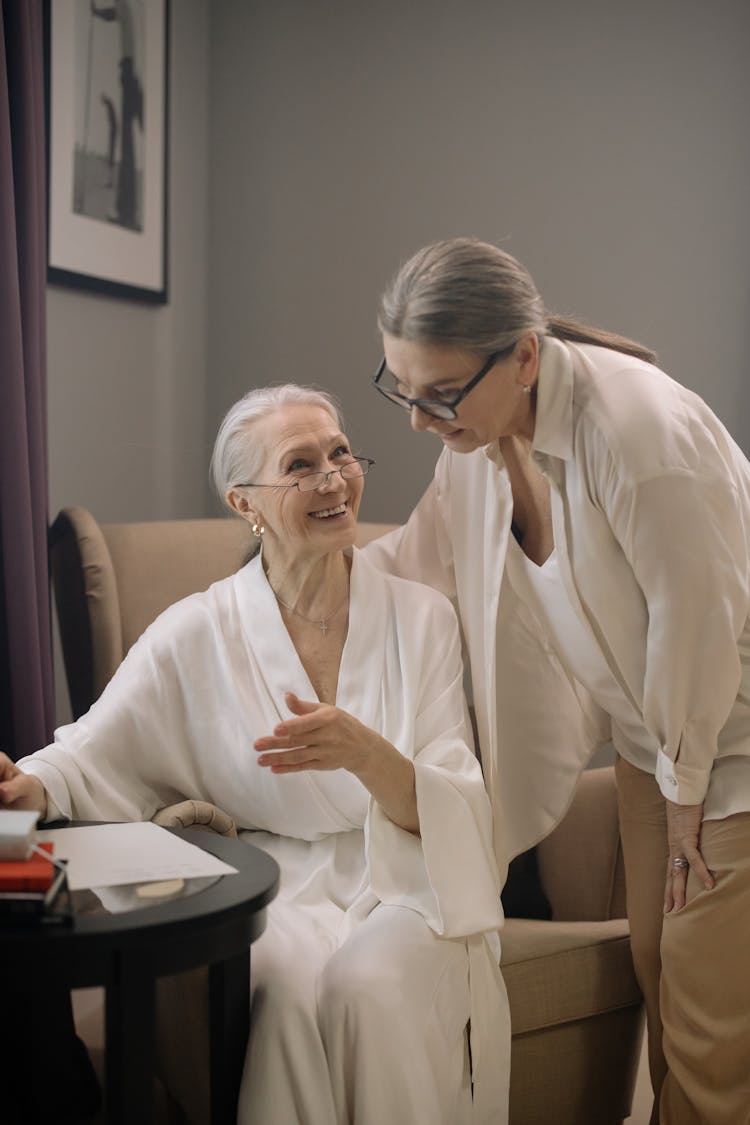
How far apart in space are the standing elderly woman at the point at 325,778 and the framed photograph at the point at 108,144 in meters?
1.00

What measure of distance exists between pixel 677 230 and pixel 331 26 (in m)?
1.11

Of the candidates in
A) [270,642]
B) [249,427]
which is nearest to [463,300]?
[249,427]

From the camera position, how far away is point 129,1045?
4.38ft

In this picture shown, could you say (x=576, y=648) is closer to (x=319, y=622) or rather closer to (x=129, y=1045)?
(x=319, y=622)

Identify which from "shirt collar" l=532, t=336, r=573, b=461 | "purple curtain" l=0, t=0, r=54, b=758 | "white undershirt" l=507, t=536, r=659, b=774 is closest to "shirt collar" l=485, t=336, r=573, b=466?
"shirt collar" l=532, t=336, r=573, b=461

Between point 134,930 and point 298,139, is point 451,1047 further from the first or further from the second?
point 298,139

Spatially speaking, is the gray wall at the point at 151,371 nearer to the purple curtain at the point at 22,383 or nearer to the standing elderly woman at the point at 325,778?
the purple curtain at the point at 22,383

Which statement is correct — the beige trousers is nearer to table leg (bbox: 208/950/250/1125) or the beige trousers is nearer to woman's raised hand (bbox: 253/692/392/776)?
woman's raised hand (bbox: 253/692/392/776)

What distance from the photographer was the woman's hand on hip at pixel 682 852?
1.80 meters

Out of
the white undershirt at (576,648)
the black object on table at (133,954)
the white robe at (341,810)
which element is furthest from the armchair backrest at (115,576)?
the black object on table at (133,954)

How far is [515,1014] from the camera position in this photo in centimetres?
196

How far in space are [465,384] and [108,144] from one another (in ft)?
5.56

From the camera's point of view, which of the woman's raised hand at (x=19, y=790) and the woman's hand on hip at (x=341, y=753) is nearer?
the woman's hand on hip at (x=341, y=753)

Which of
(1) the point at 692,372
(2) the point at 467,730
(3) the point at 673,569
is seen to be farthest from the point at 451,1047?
(1) the point at 692,372
